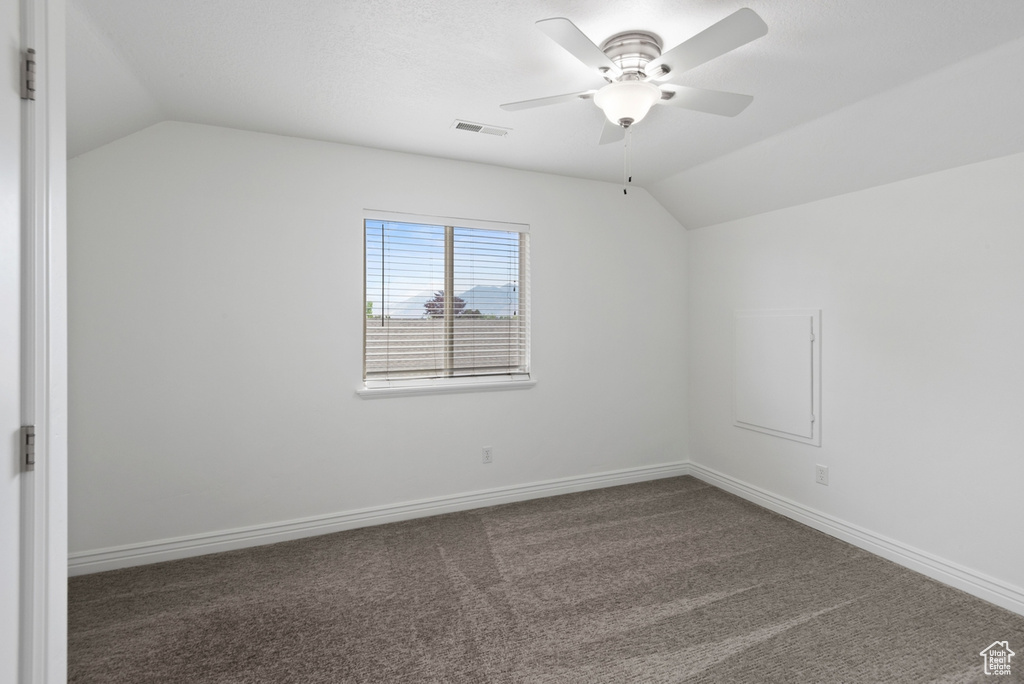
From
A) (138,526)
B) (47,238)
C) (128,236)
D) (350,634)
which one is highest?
(128,236)

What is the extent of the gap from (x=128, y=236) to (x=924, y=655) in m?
4.16

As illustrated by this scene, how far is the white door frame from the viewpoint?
3.60ft

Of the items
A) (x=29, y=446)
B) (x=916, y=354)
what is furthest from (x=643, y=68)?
(x=29, y=446)

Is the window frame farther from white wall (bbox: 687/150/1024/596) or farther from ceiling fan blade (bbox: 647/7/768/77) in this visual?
ceiling fan blade (bbox: 647/7/768/77)

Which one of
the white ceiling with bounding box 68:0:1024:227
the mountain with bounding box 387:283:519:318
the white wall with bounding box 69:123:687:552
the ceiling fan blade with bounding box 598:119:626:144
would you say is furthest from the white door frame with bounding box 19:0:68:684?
the mountain with bounding box 387:283:519:318

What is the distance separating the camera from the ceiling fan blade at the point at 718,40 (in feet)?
4.86

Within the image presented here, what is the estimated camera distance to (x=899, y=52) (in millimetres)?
1972

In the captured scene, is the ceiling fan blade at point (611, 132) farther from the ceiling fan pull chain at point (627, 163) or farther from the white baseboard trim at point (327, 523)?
the white baseboard trim at point (327, 523)

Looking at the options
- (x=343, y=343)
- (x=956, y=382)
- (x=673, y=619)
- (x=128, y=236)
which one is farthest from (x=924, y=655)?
(x=128, y=236)

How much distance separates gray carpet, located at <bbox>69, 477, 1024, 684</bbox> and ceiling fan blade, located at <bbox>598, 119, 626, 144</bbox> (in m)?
2.24

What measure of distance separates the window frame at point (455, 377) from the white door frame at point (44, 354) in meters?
1.96

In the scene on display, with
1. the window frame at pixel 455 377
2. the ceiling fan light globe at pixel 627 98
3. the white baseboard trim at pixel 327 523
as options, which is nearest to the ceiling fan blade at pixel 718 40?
the ceiling fan light globe at pixel 627 98

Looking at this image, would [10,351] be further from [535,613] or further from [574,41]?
[535,613]

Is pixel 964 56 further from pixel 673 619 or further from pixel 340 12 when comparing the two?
pixel 673 619
